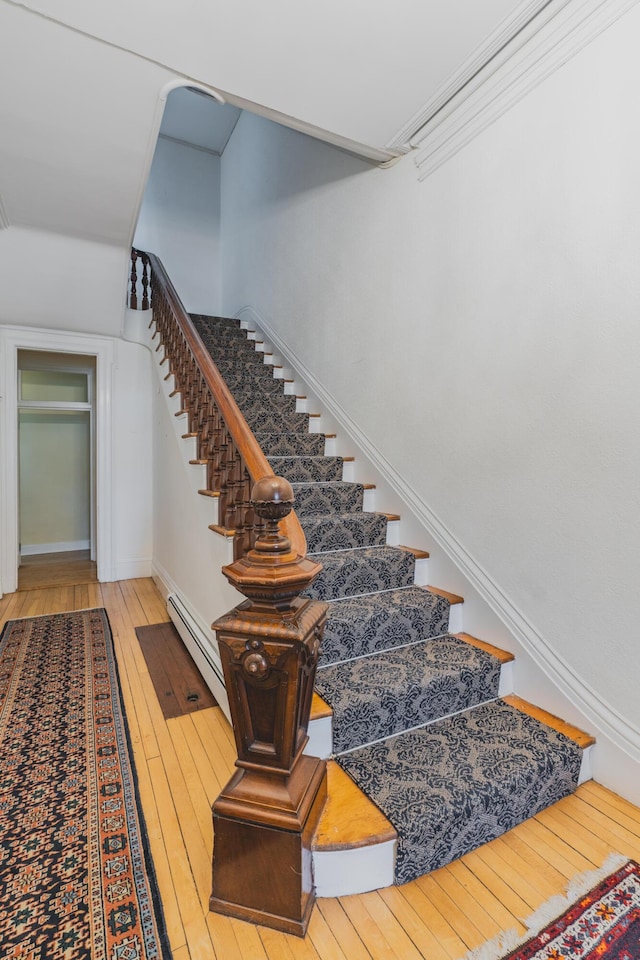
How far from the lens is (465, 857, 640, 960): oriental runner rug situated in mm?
1139

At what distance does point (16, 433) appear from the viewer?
158 inches

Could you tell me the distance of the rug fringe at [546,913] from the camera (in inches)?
45.0

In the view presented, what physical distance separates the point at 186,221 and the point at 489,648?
6.19 metres

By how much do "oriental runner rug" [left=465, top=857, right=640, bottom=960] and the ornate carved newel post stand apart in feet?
1.63

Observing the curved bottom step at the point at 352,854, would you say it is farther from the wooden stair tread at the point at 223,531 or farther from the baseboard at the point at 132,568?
the baseboard at the point at 132,568

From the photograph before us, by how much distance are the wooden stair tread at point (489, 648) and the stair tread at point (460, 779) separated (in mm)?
232

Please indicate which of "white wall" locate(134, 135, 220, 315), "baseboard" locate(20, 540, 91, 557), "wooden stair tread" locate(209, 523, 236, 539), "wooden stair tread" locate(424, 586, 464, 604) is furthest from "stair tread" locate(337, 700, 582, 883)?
"white wall" locate(134, 135, 220, 315)

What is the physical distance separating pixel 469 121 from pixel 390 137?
0.50 meters

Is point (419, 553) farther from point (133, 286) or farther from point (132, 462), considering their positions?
point (133, 286)

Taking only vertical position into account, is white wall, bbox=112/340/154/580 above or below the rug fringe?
above

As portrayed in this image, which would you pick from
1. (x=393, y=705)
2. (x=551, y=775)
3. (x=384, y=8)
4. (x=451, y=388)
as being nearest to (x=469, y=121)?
(x=384, y=8)

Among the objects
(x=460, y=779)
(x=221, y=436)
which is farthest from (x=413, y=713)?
(x=221, y=436)

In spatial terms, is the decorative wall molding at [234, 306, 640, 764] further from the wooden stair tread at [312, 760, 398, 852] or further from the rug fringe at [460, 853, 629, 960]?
the wooden stair tread at [312, 760, 398, 852]

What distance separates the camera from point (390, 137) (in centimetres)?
258
